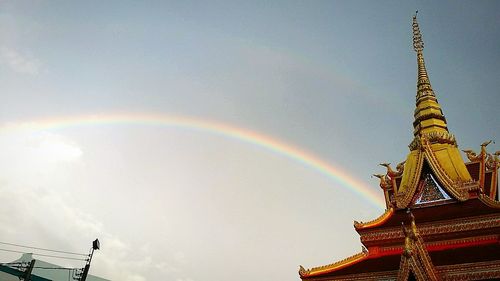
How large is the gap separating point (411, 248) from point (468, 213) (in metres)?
5.63

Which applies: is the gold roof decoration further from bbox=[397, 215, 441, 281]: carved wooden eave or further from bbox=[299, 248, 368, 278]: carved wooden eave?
bbox=[397, 215, 441, 281]: carved wooden eave

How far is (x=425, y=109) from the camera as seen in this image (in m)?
29.2

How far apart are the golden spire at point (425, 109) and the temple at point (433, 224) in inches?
8.7

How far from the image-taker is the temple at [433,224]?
1498 centimetres

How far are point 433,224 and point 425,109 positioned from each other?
12.9 metres

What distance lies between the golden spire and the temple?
0.73 ft

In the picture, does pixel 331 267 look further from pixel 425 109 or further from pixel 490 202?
pixel 425 109

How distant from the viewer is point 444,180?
2169 centimetres

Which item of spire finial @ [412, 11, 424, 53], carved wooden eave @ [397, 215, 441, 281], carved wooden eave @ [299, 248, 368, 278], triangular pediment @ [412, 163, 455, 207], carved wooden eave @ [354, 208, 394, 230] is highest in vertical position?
spire finial @ [412, 11, 424, 53]

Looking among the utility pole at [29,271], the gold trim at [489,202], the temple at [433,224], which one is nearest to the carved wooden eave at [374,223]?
the temple at [433,224]

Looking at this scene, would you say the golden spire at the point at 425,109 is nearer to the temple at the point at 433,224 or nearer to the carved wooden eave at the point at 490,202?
the temple at the point at 433,224

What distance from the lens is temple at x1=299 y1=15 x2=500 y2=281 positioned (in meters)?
15.0

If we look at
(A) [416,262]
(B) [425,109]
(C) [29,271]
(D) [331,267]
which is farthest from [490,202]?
(C) [29,271]

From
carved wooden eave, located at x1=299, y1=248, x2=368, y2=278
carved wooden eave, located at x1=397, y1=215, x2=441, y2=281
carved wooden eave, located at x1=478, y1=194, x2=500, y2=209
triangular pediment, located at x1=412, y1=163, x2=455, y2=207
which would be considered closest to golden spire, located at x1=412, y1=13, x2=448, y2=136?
triangular pediment, located at x1=412, y1=163, x2=455, y2=207
